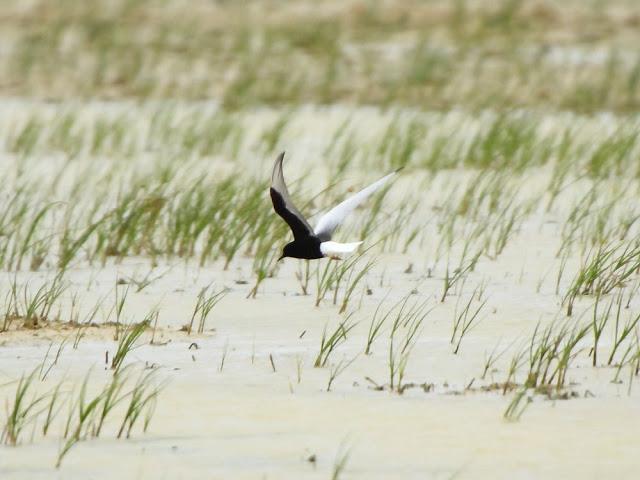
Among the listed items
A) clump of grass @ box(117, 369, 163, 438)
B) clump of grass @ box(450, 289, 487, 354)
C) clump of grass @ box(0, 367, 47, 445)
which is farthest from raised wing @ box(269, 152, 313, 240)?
clump of grass @ box(0, 367, 47, 445)

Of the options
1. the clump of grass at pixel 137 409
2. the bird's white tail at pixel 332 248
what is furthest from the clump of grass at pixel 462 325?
the clump of grass at pixel 137 409

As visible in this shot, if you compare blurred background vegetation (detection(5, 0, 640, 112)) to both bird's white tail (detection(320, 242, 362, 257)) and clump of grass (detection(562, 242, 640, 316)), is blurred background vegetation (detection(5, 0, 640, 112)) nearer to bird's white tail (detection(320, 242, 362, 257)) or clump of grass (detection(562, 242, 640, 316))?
clump of grass (detection(562, 242, 640, 316))

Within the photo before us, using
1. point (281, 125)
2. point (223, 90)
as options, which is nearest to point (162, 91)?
point (223, 90)

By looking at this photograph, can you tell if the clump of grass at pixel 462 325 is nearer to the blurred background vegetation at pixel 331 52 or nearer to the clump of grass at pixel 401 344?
the clump of grass at pixel 401 344

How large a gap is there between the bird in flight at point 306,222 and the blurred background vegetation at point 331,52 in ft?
25.3

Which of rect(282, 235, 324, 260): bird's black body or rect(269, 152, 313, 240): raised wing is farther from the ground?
rect(269, 152, 313, 240): raised wing

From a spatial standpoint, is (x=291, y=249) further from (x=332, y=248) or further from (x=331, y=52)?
(x=331, y=52)

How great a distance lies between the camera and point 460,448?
394 cm

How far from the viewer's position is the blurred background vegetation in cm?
1407

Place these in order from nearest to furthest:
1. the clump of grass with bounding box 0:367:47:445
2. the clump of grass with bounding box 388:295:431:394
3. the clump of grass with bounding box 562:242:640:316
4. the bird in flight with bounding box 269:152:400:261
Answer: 1. the clump of grass with bounding box 0:367:47:445
2. the clump of grass with bounding box 388:295:431:394
3. the bird in flight with bounding box 269:152:400:261
4. the clump of grass with bounding box 562:242:640:316

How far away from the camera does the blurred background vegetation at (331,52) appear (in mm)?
14070

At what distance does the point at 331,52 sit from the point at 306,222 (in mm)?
10794

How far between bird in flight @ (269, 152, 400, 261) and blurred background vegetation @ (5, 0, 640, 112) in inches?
304

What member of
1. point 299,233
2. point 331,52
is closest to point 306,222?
point 299,233
